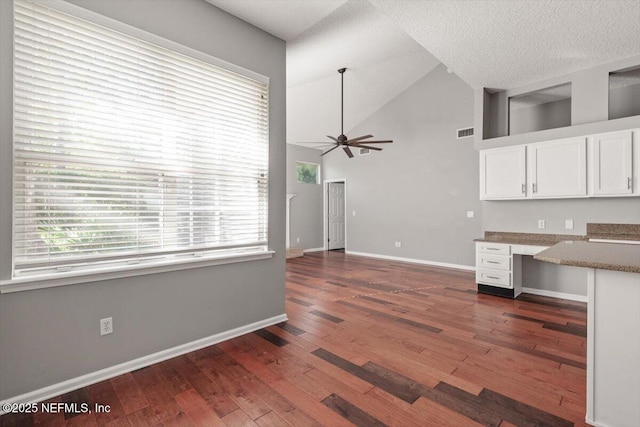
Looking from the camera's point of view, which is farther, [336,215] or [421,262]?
[336,215]

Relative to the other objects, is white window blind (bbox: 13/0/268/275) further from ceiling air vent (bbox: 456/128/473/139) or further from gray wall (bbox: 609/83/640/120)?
ceiling air vent (bbox: 456/128/473/139)

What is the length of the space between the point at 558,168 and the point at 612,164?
516 mm

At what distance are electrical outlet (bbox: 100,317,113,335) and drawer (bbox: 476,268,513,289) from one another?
14.5ft

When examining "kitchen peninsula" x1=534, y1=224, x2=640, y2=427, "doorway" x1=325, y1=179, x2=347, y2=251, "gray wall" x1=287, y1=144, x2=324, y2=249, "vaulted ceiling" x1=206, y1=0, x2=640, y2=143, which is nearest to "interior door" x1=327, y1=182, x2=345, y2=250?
"doorway" x1=325, y1=179, x2=347, y2=251

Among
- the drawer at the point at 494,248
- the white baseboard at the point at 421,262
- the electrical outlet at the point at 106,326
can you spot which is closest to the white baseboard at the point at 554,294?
the drawer at the point at 494,248

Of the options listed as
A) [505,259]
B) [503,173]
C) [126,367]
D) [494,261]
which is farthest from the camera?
[503,173]

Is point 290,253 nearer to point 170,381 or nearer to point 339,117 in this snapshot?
point 339,117

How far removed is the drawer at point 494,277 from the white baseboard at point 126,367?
123 inches

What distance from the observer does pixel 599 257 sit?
69.9 inches

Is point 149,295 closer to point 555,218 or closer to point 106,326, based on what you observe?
point 106,326

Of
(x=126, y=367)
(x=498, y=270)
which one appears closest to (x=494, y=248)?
(x=498, y=270)

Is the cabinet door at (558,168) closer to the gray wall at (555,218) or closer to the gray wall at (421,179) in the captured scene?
the gray wall at (555,218)

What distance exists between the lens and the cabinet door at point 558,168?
12.9 feet

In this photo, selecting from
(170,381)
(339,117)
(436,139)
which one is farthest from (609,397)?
(339,117)
